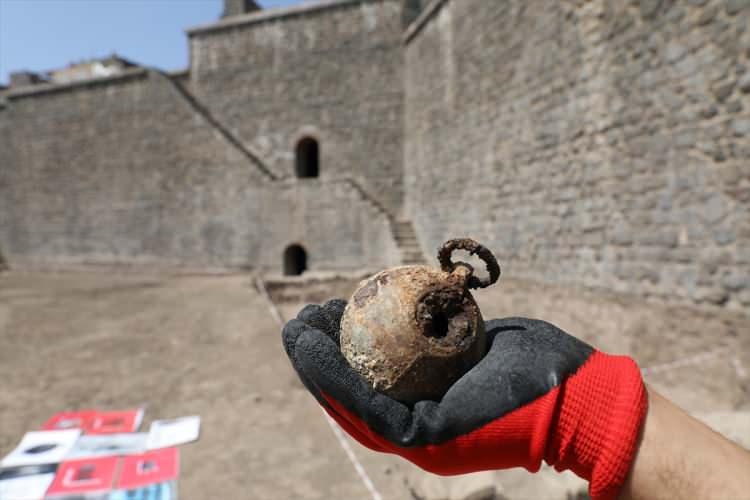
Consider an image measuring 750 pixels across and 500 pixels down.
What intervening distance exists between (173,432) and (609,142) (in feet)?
18.0

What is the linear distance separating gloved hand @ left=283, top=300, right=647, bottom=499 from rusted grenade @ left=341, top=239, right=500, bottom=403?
12 centimetres

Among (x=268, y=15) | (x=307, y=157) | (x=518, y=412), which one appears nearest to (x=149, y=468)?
(x=518, y=412)

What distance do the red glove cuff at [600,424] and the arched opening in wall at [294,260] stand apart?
12.9 m

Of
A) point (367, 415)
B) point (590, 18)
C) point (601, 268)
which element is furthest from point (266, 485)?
point (590, 18)

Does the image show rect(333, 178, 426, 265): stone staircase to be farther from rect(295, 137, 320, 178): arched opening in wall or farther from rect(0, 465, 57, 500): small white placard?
rect(0, 465, 57, 500): small white placard

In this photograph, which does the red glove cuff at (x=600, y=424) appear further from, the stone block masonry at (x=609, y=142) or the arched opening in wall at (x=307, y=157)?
the arched opening in wall at (x=307, y=157)

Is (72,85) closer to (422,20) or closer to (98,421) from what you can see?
(422,20)

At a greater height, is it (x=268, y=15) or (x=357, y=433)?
(x=268, y=15)

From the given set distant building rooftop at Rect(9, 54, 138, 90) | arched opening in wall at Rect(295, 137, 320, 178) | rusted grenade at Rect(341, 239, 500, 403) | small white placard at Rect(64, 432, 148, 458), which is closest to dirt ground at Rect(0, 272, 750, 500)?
small white placard at Rect(64, 432, 148, 458)

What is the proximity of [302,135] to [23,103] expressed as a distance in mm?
11200

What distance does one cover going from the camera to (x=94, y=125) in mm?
16422

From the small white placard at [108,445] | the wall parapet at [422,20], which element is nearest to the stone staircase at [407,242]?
the wall parapet at [422,20]

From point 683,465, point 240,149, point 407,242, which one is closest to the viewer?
point 683,465

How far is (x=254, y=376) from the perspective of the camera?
5.27m
